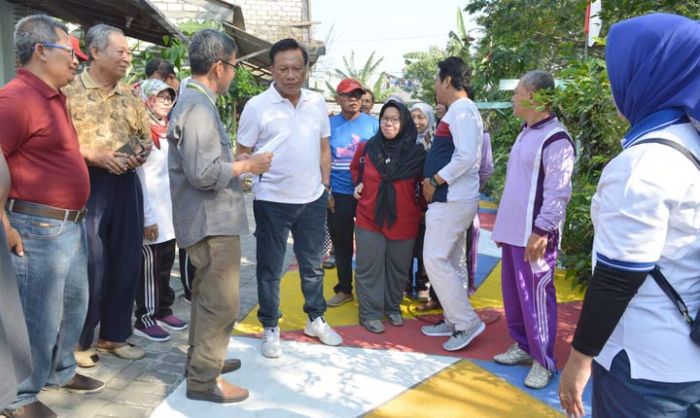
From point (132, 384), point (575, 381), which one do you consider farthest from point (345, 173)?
point (575, 381)

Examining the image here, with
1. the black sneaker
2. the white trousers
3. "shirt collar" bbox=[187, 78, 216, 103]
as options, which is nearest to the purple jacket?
the white trousers

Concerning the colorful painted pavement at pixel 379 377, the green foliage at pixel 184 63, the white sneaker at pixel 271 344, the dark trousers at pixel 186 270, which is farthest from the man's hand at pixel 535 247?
the green foliage at pixel 184 63

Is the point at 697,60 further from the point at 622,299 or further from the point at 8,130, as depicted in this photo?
the point at 8,130

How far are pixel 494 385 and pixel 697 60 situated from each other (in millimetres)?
2438

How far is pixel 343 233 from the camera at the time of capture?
16.0 ft

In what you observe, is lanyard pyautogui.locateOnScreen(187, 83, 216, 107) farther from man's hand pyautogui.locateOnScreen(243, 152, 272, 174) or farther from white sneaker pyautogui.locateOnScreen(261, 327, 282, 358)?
white sneaker pyautogui.locateOnScreen(261, 327, 282, 358)

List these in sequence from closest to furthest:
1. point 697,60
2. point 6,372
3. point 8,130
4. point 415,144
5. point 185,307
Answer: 1. point 697,60
2. point 6,372
3. point 8,130
4. point 415,144
5. point 185,307

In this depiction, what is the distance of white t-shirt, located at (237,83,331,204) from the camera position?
3639 mm

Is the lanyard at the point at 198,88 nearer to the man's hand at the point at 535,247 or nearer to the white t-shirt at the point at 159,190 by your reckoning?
the white t-shirt at the point at 159,190

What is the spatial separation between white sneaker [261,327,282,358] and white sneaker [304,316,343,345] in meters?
0.30

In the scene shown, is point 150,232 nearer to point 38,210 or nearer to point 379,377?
point 38,210

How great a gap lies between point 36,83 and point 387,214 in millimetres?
2468

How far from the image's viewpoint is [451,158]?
3877 millimetres

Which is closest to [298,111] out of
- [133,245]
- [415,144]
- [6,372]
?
[415,144]
